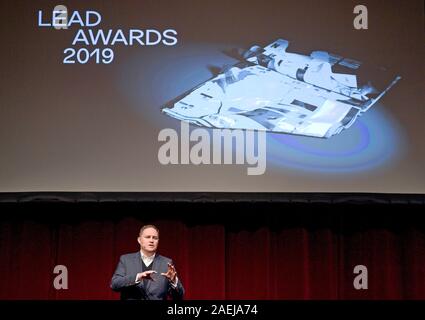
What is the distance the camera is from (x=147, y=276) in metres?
3.66

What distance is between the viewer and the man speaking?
3746 millimetres

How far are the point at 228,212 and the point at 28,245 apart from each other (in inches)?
57.2

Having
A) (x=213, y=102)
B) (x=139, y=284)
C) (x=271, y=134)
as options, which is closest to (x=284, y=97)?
(x=271, y=134)

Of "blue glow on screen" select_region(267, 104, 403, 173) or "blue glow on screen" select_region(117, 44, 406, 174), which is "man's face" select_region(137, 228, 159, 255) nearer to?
"blue glow on screen" select_region(117, 44, 406, 174)

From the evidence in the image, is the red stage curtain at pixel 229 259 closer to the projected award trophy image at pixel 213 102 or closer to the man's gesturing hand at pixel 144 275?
the projected award trophy image at pixel 213 102

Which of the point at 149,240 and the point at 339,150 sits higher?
the point at 339,150

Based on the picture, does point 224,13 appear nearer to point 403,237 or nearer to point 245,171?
point 245,171

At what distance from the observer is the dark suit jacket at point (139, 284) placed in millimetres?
3756

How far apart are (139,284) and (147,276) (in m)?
0.13

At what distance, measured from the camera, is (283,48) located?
15.9 ft

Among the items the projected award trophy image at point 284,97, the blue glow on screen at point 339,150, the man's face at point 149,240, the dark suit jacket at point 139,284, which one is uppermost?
the projected award trophy image at point 284,97
